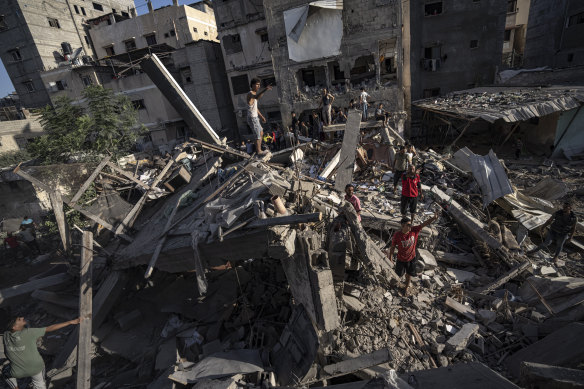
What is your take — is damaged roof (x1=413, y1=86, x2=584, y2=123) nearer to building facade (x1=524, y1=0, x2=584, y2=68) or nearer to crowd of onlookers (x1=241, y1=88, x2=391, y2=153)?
crowd of onlookers (x1=241, y1=88, x2=391, y2=153)

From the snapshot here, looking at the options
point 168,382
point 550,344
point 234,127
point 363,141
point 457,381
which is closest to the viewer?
point 457,381

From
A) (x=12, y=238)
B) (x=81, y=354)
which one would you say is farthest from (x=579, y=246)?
(x=12, y=238)

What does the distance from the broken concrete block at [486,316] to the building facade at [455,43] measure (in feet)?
62.3

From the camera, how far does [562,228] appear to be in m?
5.97

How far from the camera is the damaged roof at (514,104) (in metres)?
11.0

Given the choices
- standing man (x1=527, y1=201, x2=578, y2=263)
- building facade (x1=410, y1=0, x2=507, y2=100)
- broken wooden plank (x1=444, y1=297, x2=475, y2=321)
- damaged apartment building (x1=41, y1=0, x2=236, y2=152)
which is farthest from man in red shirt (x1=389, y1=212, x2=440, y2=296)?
damaged apartment building (x1=41, y1=0, x2=236, y2=152)

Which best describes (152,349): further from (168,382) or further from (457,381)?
(457,381)

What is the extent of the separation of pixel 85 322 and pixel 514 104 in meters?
16.5

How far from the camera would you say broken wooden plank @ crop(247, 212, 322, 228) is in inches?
152

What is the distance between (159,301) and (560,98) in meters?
16.9

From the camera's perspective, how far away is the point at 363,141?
33.9ft

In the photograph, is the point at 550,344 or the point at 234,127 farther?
the point at 234,127

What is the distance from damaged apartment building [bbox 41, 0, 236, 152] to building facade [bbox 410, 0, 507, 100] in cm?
1484

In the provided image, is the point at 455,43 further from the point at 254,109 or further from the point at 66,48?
the point at 66,48
